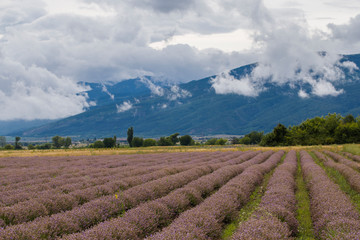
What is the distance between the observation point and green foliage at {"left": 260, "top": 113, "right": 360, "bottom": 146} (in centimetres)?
7631

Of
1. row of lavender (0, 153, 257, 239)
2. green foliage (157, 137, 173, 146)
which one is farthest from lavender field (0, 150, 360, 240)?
green foliage (157, 137, 173, 146)

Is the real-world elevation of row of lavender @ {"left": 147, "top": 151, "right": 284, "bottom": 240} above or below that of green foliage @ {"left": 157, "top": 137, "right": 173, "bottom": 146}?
above

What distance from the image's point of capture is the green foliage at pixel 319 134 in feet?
250

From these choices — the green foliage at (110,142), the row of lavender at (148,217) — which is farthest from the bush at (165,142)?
the row of lavender at (148,217)

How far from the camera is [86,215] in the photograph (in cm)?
787

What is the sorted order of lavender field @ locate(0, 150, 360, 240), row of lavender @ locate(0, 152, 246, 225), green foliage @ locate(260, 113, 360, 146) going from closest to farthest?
lavender field @ locate(0, 150, 360, 240) → row of lavender @ locate(0, 152, 246, 225) → green foliage @ locate(260, 113, 360, 146)

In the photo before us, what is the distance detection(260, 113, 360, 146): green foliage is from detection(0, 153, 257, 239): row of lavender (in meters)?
74.3

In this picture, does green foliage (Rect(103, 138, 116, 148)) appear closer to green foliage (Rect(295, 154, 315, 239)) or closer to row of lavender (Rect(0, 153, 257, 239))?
row of lavender (Rect(0, 153, 257, 239))

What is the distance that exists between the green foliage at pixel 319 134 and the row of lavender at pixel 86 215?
244ft

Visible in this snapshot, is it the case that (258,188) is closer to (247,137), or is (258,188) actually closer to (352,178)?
(352,178)

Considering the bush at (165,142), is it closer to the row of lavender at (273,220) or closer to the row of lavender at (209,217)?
the row of lavender at (209,217)

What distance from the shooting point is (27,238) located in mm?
6039

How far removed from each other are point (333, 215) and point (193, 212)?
10.7 ft

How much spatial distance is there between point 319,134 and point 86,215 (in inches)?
3230
